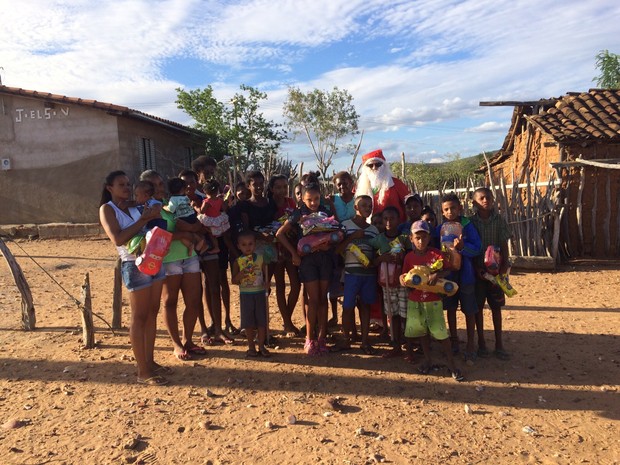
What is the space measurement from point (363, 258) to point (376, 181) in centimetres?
102

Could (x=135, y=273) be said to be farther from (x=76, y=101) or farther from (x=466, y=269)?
(x=76, y=101)

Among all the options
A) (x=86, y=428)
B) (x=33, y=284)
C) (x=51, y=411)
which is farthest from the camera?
(x=33, y=284)

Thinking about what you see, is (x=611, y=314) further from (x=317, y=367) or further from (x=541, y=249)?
(x=317, y=367)

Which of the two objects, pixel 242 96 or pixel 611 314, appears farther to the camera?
pixel 242 96

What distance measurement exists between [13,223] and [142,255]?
44.3ft

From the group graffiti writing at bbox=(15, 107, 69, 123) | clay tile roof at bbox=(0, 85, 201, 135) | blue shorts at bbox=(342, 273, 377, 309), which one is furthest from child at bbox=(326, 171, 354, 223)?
graffiti writing at bbox=(15, 107, 69, 123)

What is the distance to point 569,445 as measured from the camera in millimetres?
2705

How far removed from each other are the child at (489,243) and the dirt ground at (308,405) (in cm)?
24

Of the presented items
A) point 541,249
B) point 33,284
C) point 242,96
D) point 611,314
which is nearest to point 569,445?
point 611,314

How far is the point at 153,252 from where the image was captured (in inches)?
133

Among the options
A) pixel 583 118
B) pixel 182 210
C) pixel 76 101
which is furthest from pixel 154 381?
pixel 76 101

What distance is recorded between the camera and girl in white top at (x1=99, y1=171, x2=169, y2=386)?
11.0 ft

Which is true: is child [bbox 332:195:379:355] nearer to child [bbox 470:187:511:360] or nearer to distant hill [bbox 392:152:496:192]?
child [bbox 470:187:511:360]

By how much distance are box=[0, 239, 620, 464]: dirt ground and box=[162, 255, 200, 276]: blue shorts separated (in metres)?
0.79
